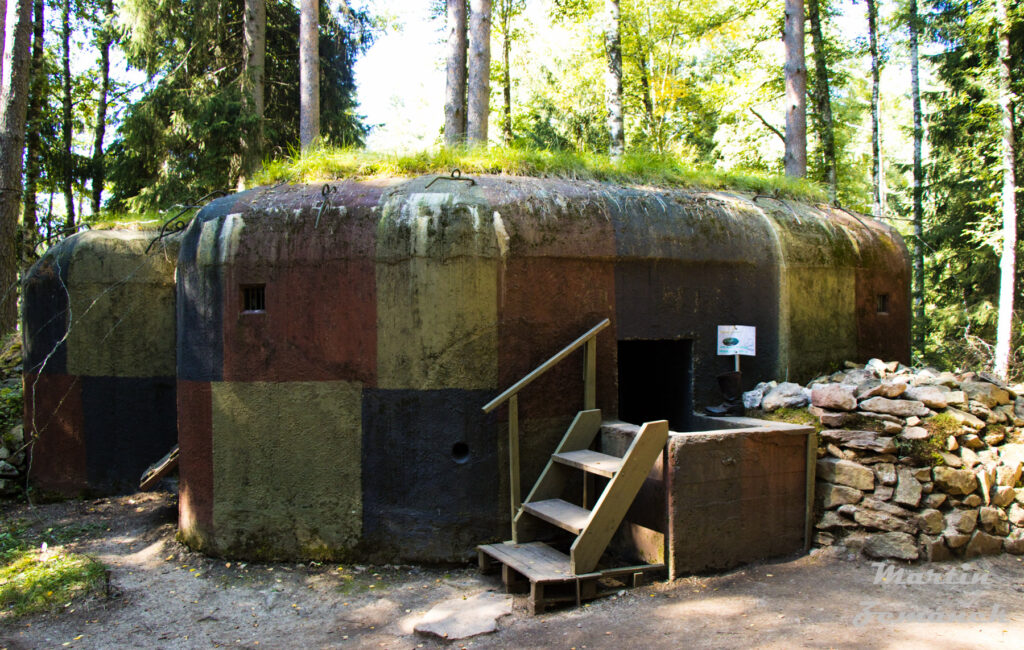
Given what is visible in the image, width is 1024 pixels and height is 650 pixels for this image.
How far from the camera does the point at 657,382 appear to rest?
7.48 metres

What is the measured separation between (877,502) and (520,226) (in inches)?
144

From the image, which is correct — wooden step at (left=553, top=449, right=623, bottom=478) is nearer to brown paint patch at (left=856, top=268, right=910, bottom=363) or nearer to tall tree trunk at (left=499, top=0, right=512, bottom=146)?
brown paint patch at (left=856, top=268, right=910, bottom=363)

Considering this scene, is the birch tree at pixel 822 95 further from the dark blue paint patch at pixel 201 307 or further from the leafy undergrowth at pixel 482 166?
the dark blue paint patch at pixel 201 307

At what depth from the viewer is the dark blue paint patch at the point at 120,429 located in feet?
27.1

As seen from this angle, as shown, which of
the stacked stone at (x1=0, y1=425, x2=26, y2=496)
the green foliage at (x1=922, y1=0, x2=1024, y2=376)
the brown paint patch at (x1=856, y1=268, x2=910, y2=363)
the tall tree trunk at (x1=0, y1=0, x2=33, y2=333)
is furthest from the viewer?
the green foliage at (x1=922, y1=0, x2=1024, y2=376)

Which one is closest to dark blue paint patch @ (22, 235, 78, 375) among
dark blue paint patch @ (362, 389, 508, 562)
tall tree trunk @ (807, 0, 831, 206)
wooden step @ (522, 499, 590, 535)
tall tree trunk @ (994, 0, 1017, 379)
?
dark blue paint patch @ (362, 389, 508, 562)

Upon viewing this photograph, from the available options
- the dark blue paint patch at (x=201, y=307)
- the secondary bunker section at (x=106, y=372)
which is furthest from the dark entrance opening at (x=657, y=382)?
the secondary bunker section at (x=106, y=372)

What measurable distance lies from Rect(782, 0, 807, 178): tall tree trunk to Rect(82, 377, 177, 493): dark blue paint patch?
10.2 meters

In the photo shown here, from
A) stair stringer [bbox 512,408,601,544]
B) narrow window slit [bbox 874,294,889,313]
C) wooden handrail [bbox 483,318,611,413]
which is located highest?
narrow window slit [bbox 874,294,889,313]

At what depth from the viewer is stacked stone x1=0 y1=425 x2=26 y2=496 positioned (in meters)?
8.42

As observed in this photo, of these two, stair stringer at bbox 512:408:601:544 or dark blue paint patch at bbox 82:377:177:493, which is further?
dark blue paint patch at bbox 82:377:177:493

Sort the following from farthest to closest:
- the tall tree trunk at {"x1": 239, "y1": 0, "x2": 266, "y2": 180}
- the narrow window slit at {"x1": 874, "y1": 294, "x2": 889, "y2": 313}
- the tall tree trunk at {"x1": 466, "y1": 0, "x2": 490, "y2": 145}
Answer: the tall tree trunk at {"x1": 239, "y1": 0, "x2": 266, "y2": 180} < the tall tree trunk at {"x1": 466, "y1": 0, "x2": 490, "y2": 145} < the narrow window slit at {"x1": 874, "y1": 294, "x2": 889, "y2": 313}

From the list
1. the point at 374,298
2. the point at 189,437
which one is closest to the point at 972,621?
the point at 374,298

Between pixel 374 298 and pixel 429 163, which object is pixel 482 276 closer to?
pixel 374 298
